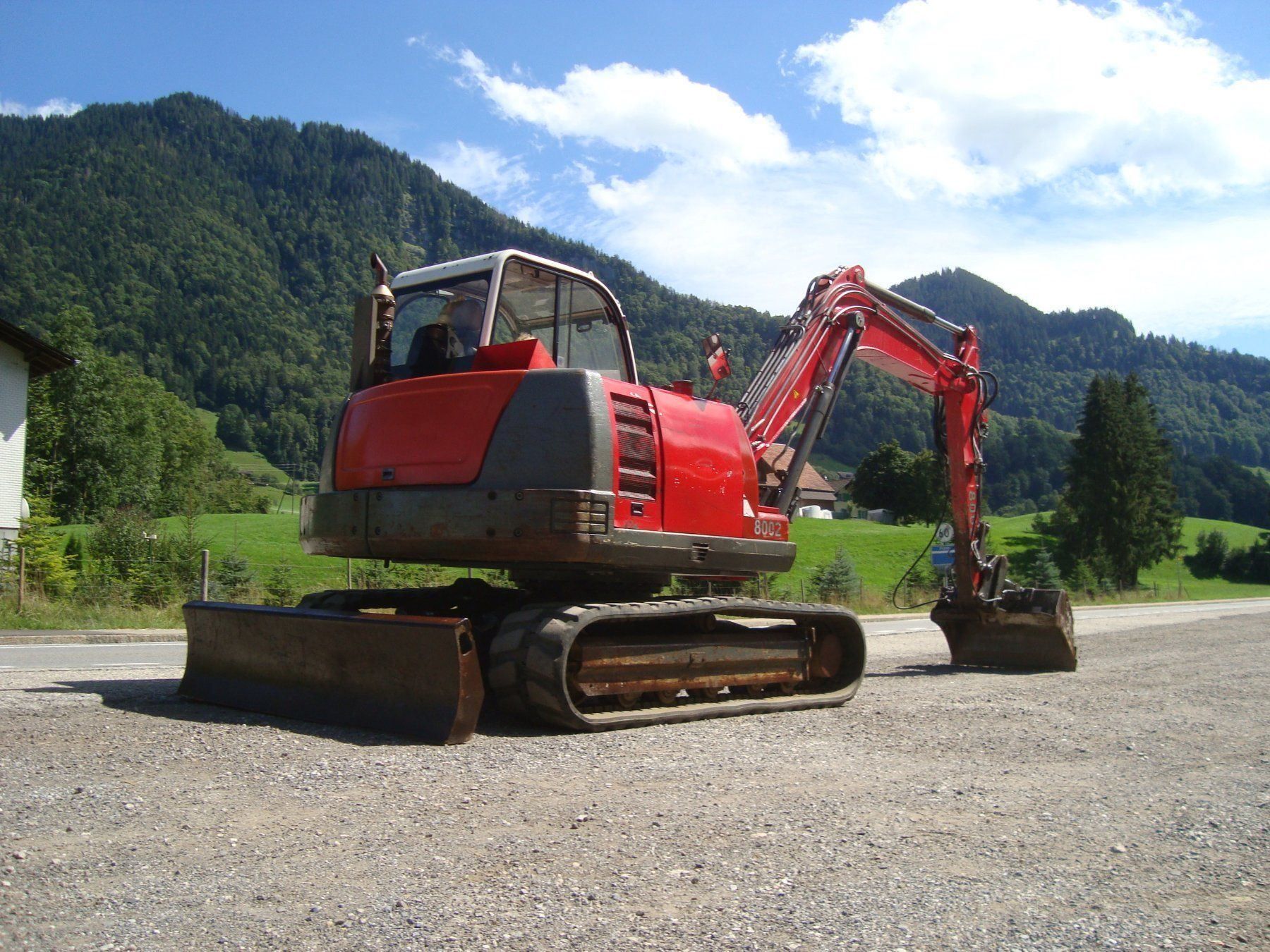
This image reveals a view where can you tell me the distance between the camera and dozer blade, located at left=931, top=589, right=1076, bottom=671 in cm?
1162

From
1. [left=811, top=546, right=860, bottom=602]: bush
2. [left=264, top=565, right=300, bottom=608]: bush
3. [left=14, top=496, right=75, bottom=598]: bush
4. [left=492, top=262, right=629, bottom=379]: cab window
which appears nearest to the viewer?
[left=492, top=262, right=629, bottom=379]: cab window

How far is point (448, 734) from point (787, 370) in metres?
5.63

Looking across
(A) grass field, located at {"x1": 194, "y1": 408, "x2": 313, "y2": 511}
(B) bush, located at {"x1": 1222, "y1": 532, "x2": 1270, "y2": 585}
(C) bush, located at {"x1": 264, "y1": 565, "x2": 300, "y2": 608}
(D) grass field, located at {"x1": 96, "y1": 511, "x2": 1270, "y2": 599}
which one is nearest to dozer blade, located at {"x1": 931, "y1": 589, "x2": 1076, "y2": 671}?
(D) grass field, located at {"x1": 96, "y1": 511, "x2": 1270, "y2": 599}

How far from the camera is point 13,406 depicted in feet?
97.5

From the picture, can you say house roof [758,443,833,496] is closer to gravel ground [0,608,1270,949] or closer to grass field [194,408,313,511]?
gravel ground [0,608,1270,949]

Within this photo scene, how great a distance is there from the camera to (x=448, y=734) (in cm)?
572

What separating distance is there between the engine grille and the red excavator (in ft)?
0.05

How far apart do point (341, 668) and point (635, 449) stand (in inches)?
90.1

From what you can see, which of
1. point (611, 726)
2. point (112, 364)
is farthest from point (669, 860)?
point (112, 364)

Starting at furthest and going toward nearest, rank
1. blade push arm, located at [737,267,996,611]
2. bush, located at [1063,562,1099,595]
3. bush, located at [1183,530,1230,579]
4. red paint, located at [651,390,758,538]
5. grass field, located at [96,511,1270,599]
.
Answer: bush, located at [1183,530,1230,579] → bush, located at [1063,562,1099,595] → grass field, located at [96,511,1270,599] → blade push arm, located at [737,267,996,611] → red paint, located at [651,390,758,538]

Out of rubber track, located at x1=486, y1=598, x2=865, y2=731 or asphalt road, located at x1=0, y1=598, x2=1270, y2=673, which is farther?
asphalt road, located at x1=0, y1=598, x2=1270, y2=673

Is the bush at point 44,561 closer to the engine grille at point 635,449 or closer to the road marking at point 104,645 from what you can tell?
the road marking at point 104,645

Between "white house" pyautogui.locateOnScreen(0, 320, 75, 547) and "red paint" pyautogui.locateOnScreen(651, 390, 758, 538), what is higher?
"white house" pyautogui.locateOnScreen(0, 320, 75, 547)

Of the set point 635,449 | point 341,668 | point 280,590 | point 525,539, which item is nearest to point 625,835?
point 525,539
